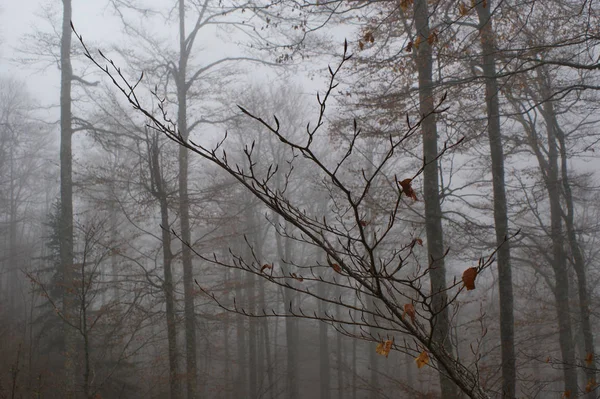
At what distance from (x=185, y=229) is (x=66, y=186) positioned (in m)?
3.42

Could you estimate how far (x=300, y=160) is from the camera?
1672 cm

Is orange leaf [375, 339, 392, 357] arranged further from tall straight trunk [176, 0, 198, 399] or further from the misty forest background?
tall straight trunk [176, 0, 198, 399]

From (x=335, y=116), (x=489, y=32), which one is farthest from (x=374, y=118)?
(x=489, y=32)

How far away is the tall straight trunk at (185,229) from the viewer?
8453mm

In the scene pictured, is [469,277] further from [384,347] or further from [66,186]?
Result: [66,186]

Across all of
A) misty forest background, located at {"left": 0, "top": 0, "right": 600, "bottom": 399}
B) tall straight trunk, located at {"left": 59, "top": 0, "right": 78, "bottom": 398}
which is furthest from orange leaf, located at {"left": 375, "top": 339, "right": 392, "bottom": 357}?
tall straight trunk, located at {"left": 59, "top": 0, "right": 78, "bottom": 398}

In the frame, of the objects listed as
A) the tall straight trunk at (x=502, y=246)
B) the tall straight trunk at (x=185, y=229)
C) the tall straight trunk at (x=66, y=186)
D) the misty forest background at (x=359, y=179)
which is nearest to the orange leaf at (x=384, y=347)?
the misty forest background at (x=359, y=179)

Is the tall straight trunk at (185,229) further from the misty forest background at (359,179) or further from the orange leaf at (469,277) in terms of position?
the orange leaf at (469,277)

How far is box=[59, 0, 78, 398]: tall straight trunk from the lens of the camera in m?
9.02

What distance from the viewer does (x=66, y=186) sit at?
9.81 m

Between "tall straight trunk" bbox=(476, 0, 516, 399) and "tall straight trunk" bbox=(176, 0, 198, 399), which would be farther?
"tall straight trunk" bbox=(176, 0, 198, 399)

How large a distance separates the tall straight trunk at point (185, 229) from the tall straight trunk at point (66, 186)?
227cm

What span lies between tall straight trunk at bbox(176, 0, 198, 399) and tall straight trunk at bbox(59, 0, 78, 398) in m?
2.27

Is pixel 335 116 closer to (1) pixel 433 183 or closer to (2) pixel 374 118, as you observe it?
(2) pixel 374 118
